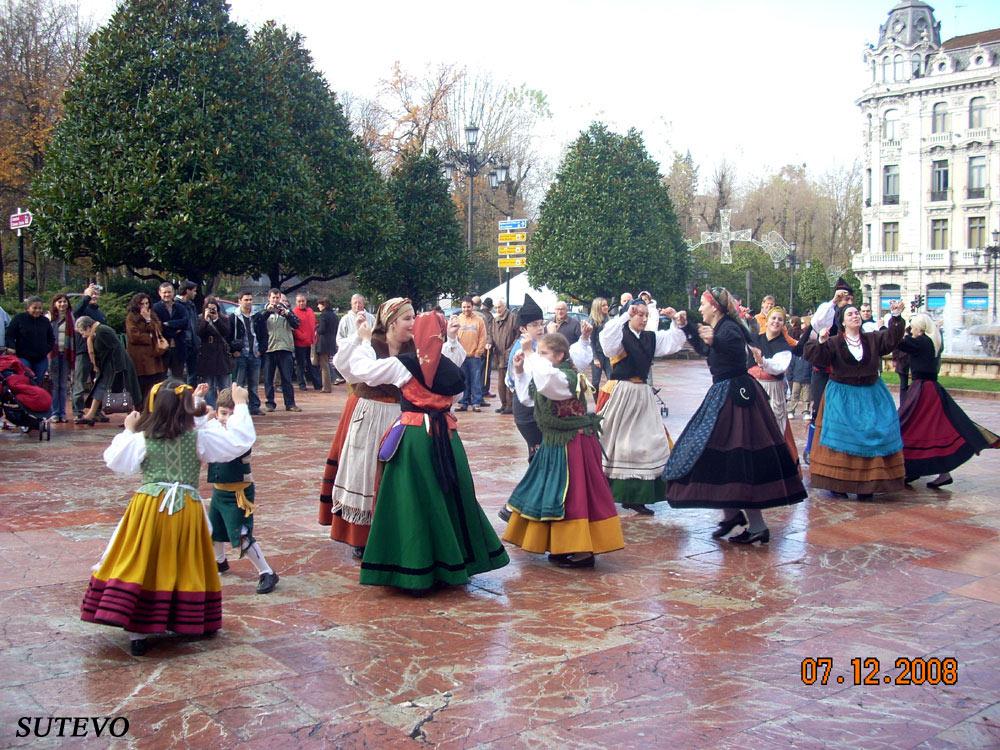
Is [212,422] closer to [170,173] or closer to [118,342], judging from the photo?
[118,342]

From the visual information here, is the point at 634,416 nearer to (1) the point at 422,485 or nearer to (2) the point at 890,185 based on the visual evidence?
(1) the point at 422,485

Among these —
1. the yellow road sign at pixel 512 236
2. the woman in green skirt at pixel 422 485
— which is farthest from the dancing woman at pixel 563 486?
the yellow road sign at pixel 512 236

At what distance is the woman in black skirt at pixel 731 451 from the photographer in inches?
269

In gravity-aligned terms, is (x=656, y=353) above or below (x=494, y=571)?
above

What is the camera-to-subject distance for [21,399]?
11.0 meters

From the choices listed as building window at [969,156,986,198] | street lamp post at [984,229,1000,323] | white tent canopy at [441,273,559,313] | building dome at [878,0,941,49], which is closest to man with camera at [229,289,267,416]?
white tent canopy at [441,273,559,313]

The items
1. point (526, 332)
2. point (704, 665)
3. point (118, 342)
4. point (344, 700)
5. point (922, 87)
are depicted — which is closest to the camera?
point (344, 700)

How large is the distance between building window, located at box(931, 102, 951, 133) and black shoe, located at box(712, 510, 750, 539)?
57427 millimetres

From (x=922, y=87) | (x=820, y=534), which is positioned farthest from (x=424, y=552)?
(x=922, y=87)

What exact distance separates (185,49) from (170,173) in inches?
81.8

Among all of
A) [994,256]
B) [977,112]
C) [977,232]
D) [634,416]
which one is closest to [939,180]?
[977,232]

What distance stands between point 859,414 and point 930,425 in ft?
3.68

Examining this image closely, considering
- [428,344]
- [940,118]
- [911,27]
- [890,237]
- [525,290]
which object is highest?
[911,27]

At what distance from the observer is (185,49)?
15570 millimetres
